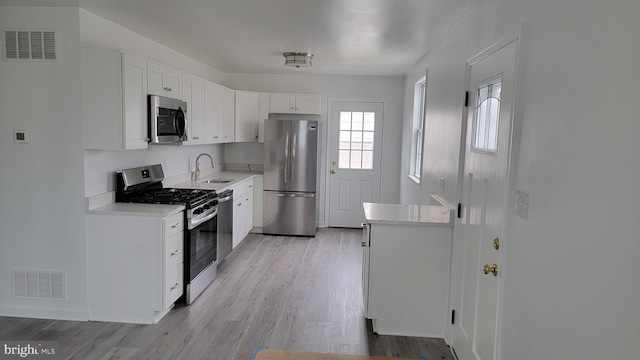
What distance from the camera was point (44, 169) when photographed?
3.43 metres

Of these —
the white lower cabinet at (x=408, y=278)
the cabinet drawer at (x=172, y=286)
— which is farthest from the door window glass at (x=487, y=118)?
the cabinet drawer at (x=172, y=286)

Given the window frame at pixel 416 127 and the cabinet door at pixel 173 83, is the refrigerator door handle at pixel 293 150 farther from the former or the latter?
the cabinet door at pixel 173 83

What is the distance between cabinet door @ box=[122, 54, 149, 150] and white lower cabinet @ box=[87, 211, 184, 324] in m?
0.65

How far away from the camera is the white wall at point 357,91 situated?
6.91m

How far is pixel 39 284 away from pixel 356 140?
4831 mm

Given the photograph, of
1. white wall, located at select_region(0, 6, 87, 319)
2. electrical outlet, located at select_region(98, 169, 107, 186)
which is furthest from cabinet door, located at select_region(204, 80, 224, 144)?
white wall, located at select_region(0, 6, 87, 319)

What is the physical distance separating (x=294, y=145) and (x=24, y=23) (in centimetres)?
369

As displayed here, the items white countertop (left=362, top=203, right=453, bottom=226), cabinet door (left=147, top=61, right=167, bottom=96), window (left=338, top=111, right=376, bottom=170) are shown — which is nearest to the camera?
white countertop (left=362, top=203, right=453, bottom=226)

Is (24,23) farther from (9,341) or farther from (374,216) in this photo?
(374,216)

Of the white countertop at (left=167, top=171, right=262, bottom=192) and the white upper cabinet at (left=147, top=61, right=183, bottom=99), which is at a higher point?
the white upper cabinet at (left=147, top=61, right=183, bottom=99)

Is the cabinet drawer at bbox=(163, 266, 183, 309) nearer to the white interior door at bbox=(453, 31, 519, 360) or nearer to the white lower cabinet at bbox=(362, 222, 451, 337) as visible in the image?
the white lower cabinet at bbox=(362, 222, 451, 337)

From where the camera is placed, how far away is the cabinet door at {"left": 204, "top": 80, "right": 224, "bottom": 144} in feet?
17.3

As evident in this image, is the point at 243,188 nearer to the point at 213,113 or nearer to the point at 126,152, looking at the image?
the point at 213,113

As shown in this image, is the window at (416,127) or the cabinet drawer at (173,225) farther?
the window at (416,127)
